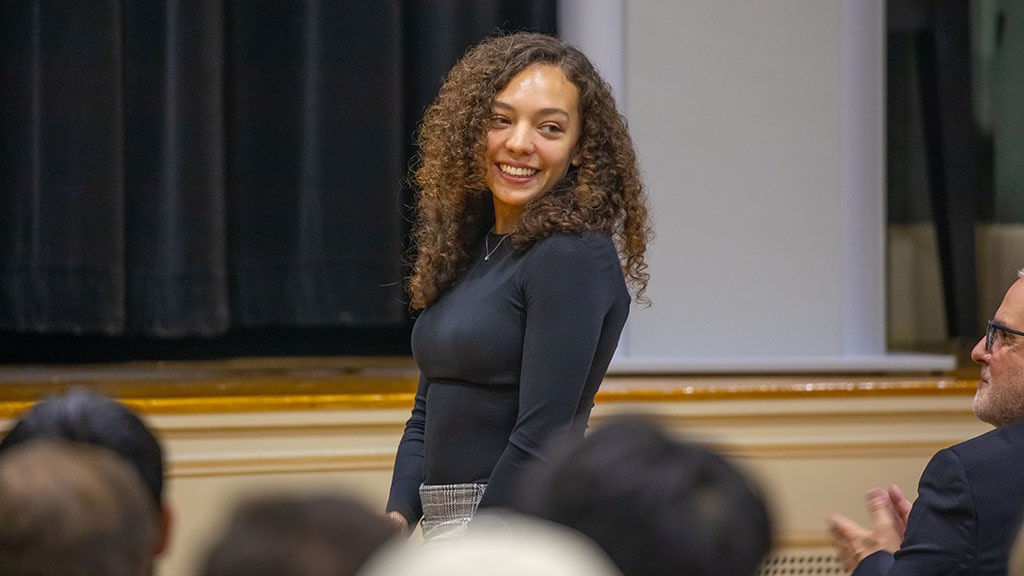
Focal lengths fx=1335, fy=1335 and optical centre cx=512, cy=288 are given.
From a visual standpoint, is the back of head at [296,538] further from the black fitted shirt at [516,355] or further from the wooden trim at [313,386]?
the wooden trim at [313,386]

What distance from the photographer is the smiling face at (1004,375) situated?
1.95m

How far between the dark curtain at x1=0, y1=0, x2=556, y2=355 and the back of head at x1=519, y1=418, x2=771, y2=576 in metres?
2.51

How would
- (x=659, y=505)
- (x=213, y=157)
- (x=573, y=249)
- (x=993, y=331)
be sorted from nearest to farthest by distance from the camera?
(x=659, y=505)
(x=573, y=249)
(x=993, y=331)
(x=213, y=157)

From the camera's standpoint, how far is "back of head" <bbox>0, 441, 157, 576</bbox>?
96 centimetres

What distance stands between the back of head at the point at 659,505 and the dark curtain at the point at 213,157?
2.51 meters

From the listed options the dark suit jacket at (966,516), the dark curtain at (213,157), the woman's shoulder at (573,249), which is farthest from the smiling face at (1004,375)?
the dark curtain at (213,157)

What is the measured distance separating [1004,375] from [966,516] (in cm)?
29

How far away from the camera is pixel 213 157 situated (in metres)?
3.37

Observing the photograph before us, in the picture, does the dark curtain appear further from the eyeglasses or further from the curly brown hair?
the eyeglasses

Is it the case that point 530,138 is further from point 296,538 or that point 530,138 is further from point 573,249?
point 296,538

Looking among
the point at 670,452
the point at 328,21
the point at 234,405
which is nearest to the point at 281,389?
the point at 234,405

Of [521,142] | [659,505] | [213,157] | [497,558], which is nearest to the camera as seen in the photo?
[497,558]

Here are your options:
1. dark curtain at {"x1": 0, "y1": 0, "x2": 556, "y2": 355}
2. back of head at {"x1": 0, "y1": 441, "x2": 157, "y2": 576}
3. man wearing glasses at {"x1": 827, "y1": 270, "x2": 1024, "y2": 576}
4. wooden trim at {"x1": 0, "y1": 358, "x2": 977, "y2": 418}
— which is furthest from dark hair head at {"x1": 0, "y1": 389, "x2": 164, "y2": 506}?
dark curtain at {"x1": 0, "y1": 0, "x2": 556, "y2": 355}

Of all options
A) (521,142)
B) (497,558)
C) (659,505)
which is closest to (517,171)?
(521,142)
